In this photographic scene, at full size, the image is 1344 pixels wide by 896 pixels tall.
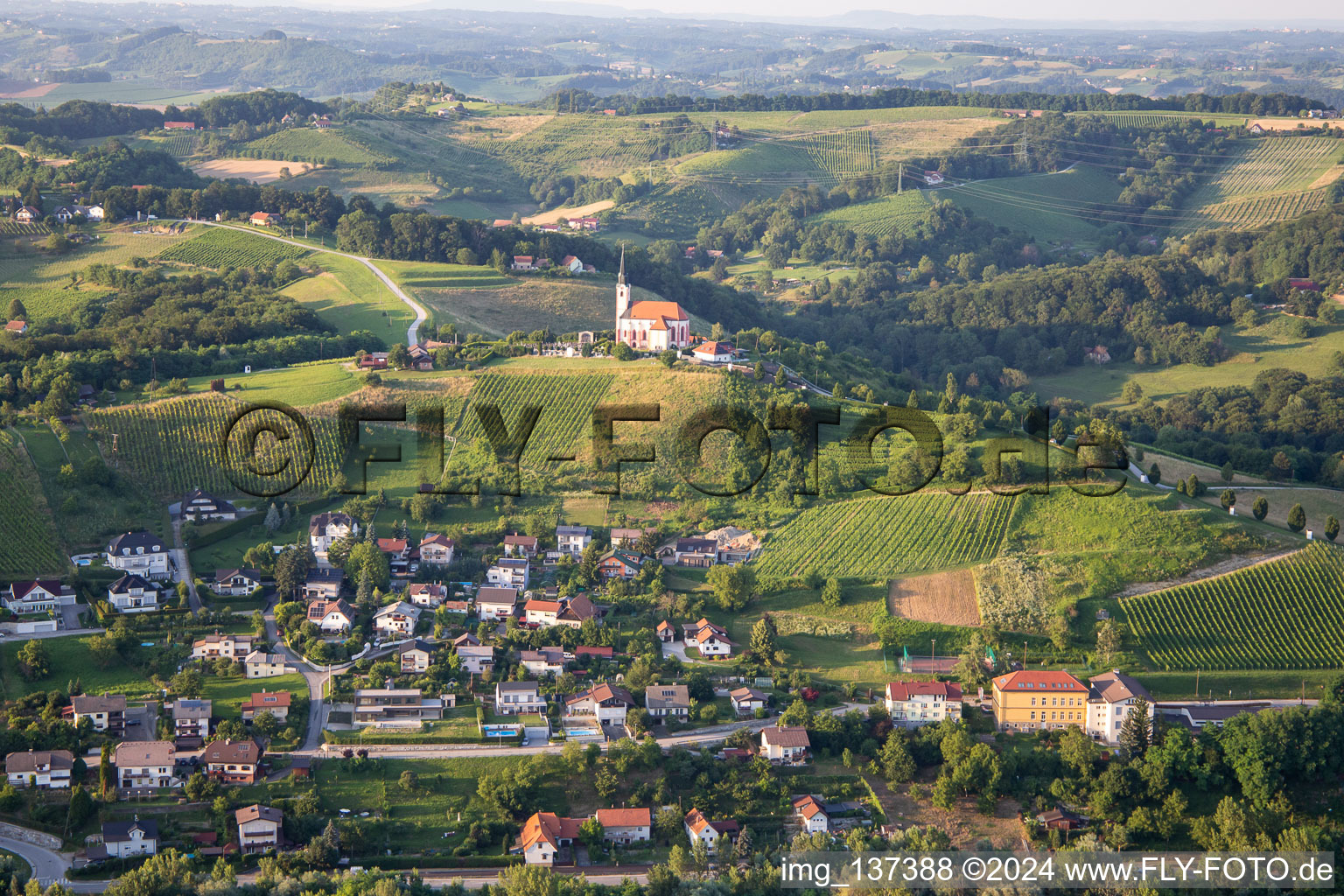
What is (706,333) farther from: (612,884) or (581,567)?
(612,884)

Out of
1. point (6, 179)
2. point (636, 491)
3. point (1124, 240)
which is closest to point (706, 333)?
point (636, 491)

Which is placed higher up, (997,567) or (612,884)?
(997,567)

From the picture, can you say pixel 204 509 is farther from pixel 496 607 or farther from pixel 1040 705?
pixel 1040 705

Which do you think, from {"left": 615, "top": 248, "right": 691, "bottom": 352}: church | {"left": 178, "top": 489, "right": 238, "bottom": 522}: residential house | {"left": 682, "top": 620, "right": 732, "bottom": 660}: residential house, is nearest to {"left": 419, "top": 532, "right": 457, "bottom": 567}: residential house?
{"left": 178, "top": 489, "right": 238, "bottom": 522}: residential house

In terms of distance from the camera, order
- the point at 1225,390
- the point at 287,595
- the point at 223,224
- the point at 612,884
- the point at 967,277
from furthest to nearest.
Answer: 1. the point at 967,277
2. the point at 223,224
3. the point at 1225,390
4. the point at 287,595
5. the point at 612,884

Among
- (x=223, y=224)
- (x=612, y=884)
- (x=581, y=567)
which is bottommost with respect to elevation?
(x=612, y=884)

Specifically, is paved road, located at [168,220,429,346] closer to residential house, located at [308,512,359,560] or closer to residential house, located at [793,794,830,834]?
residential house, located at [308,512,359,560]

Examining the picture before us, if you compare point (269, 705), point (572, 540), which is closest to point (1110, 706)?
point (572, 540)
